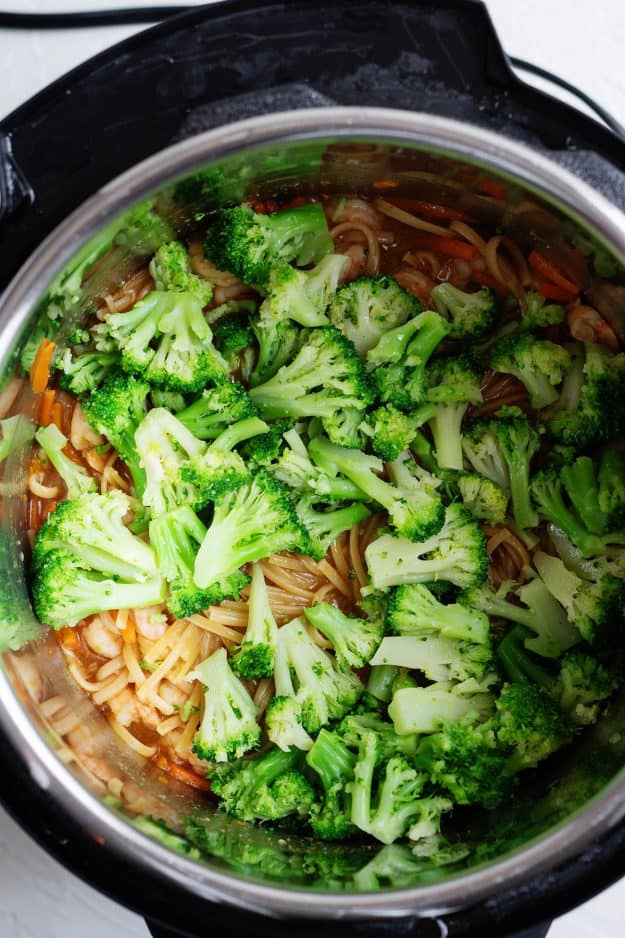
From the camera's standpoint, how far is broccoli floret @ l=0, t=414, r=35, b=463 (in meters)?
2.46

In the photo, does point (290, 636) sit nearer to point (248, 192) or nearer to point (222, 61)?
point (248, 192)

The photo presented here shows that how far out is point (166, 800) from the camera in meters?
2.59

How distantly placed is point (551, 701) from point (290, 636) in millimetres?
775

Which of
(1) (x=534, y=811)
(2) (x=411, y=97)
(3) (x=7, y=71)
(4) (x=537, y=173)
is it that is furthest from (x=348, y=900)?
(3) (x=7, y=71)

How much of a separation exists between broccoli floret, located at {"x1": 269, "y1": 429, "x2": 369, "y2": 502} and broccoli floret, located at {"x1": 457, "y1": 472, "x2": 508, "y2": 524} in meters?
0.29

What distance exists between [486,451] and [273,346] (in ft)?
2.31

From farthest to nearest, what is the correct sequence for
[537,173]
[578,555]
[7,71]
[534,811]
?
[7,71]
[578,555]
[534,811]
[537,173]

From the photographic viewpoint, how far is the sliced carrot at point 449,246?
8.95 ft

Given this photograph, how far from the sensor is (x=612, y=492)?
8.49 feet

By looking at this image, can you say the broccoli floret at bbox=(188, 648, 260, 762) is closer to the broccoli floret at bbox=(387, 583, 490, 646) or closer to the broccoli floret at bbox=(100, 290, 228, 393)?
the broccoli floret at bbox=(387, 583, 490, 646)

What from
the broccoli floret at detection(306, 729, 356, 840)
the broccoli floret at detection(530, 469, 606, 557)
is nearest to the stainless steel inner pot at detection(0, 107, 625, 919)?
the broccoli floret at detection(306, 729, 356, 840)

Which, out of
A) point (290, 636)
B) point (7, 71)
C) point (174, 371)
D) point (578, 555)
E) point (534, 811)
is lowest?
point (534, 811)

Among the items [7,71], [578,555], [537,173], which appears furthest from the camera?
[7,71]

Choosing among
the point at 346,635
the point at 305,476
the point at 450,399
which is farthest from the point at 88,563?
the point at 450,399
